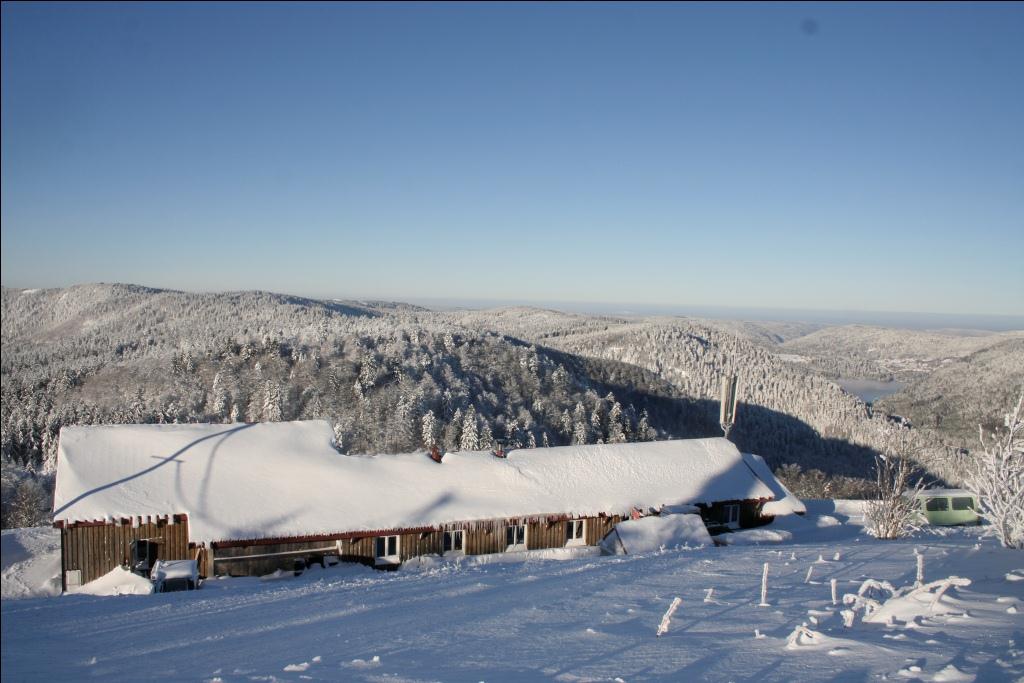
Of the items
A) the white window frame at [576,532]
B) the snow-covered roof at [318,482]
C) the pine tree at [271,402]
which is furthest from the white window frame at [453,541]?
the pine tree at [271,402]

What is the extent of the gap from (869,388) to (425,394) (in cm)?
6026

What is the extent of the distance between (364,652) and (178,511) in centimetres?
965

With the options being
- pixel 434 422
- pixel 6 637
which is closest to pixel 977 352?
pixel 6 637

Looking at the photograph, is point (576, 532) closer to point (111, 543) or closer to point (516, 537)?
point (516, 537)

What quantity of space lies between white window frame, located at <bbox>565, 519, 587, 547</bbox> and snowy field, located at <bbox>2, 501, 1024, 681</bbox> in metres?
4.55

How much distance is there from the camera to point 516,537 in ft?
52.9

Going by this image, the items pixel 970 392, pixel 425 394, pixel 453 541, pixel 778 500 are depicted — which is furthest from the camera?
pixel 425 394

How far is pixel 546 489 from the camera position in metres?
16.6

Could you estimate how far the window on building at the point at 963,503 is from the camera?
21.2 meters

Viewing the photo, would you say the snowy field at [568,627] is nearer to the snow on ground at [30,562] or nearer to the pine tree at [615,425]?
the snow on ground at [30,562]

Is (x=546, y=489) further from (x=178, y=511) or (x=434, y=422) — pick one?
(x=434, y=422)

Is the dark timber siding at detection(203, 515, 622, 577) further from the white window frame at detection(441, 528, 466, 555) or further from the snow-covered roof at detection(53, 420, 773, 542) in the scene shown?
the snow-covered roof at detection(53, 420, 773, 542)

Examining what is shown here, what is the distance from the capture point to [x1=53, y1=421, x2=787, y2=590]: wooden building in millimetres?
14008

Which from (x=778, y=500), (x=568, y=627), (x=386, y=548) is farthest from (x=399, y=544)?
(x=778, y=500)
